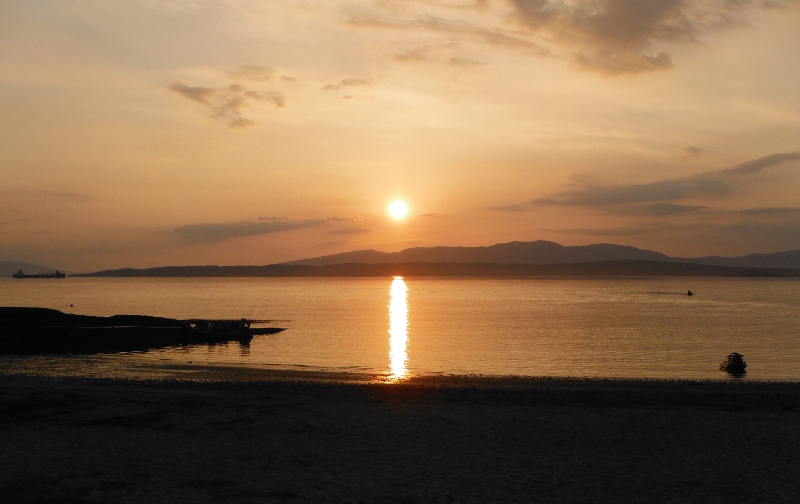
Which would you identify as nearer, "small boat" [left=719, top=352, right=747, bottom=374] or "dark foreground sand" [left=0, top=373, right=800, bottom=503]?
"dark foreground sand" [left=0, top=373, right=800, bottom=503]

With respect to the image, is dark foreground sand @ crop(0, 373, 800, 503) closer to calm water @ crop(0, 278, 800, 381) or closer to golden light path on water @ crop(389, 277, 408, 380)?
golden light path on water @ crop(389, 277, 408, 380)

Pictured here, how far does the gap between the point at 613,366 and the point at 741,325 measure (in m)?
43.3

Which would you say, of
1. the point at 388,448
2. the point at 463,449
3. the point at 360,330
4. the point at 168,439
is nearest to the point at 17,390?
the point at 168,439

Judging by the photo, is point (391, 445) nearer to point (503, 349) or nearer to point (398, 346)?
point (503, 349)

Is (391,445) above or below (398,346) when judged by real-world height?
above

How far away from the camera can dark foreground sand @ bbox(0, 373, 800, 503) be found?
13.1m

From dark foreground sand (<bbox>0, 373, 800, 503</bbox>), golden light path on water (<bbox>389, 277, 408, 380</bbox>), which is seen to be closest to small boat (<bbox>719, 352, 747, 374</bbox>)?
dark foreground sand (<bbox>0, 373, 800, 503</bbox>)

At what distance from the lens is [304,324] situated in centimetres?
8144

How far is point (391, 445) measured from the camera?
1714 centimetres

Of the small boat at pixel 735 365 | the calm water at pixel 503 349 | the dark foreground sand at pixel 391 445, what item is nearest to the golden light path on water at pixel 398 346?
the calm water at pixel 503 349

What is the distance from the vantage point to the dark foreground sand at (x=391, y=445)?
13.1 m

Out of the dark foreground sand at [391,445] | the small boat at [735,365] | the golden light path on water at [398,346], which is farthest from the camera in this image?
the golden light path on water at [398,346]

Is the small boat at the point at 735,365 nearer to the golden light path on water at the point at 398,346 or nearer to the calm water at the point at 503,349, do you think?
Result: the calm water at the point at 503,349

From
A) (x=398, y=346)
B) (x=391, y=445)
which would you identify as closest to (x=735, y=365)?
(x=398, y=346)
